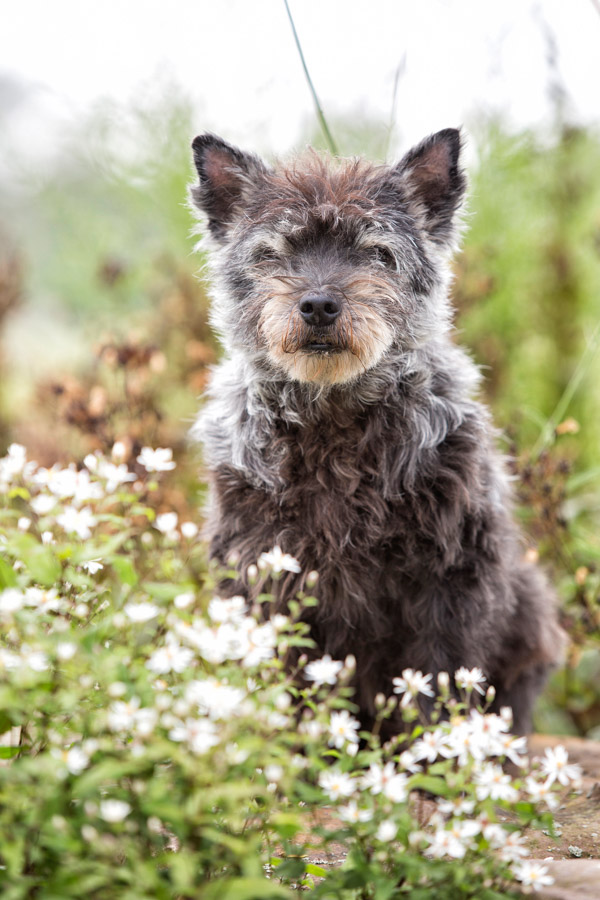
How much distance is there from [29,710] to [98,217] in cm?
646

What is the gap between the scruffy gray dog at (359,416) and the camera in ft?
10.6

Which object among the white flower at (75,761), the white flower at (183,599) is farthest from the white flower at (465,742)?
the white flower at (75,761)

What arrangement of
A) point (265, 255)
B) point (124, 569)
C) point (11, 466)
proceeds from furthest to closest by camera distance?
point (265, 255) → point (11, 466) → point (124, 569)

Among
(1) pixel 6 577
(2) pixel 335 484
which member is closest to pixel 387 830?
(1) pixel 6 577

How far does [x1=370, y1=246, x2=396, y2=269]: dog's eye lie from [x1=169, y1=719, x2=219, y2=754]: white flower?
212 cm

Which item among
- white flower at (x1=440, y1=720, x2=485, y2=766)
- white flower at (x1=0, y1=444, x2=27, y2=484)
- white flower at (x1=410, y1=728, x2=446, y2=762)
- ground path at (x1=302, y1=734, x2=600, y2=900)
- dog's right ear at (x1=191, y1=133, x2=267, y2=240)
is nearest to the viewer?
white flower at (x1=440, y1=720, x2=485, y2=766)

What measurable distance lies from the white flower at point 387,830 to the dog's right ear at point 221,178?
2488 millimetres

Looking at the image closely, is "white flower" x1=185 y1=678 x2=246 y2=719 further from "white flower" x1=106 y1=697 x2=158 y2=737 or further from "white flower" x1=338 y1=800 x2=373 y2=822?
"white flower" x1=338 y1=800 x2=373 y2=822

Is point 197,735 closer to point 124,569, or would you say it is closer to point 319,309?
point 124,569

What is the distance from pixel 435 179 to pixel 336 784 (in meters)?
2.48

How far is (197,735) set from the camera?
1.67 metres

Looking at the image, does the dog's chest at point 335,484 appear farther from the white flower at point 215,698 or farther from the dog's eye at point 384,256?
the white flower at point 215,698

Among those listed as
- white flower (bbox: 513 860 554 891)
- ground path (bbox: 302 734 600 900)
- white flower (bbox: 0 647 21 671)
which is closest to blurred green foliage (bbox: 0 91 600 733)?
ground path (bbox: 302 734 600 900)

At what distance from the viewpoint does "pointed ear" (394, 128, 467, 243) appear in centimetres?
342
